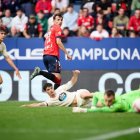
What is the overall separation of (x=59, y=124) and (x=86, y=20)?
407 inches

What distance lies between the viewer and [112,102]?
42.3 ft

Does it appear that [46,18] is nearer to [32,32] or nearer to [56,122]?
[32,32]

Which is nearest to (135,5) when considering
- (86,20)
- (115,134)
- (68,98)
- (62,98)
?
(86,20)

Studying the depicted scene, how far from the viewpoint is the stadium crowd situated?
20656 mm

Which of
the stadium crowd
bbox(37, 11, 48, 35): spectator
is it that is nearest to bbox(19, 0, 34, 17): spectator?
the stadium crowd

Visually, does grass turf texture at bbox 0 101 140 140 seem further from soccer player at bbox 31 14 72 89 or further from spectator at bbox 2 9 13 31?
spectator at bbox 2 9 13 31

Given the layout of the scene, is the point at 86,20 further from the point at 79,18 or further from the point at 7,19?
the point at 7,19

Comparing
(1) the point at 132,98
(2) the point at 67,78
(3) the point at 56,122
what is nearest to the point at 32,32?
(2) the point at 67,78

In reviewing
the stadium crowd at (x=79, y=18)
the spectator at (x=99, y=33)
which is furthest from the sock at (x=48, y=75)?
the spectator at (x=99, y=33)

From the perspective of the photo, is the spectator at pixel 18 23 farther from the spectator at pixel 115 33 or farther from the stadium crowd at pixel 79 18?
the spectator at pixel 115 33

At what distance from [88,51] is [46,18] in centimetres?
230

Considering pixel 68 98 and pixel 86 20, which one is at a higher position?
pixel 86 20

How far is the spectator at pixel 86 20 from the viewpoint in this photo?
69.2ft

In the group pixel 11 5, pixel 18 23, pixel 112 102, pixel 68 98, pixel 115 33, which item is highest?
pixel 11 5
